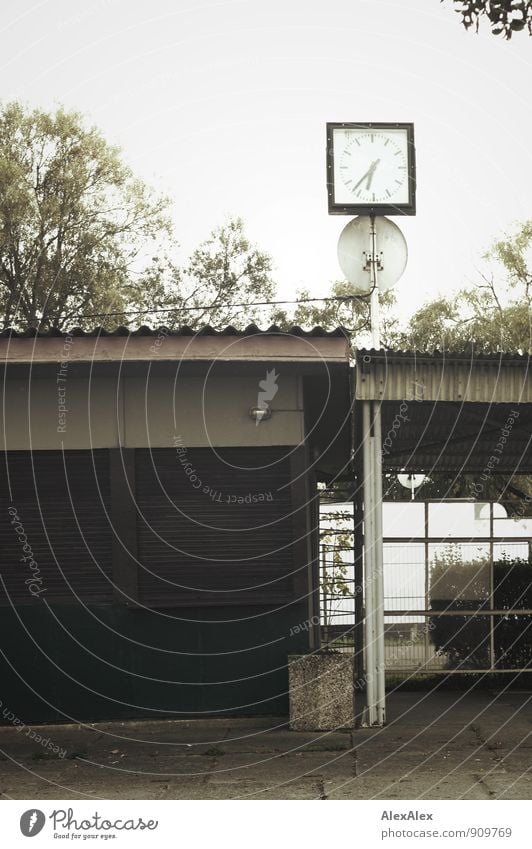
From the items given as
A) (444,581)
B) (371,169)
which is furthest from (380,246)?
(444,581)

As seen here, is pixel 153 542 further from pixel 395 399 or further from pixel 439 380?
pixel 439 380

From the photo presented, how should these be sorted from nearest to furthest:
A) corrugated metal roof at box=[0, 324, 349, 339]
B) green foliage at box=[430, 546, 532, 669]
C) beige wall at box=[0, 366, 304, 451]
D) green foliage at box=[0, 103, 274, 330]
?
corrugated metal roof at box=[0, 324, 349, 339]
beige wall at box=[0, 366, 304, 451]
green foliage at box=[430, 546, 532, 669]
green foliage at box=[0, 103, 274, 330]

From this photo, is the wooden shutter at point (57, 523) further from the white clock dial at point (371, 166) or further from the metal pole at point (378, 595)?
the white clock dial at point (371, 166)

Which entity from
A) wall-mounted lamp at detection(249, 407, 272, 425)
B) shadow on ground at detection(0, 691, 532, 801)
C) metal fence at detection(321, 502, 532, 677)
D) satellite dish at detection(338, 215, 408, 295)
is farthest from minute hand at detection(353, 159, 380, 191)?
shadow on ground at detection(0, 691, 532, 801)

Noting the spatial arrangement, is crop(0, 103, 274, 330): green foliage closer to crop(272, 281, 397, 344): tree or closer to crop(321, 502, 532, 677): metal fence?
crop(272, 281, 397, 344): tree

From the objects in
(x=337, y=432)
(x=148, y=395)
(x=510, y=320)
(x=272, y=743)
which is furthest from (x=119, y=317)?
(x=272, y=743)

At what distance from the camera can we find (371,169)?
1250 cm

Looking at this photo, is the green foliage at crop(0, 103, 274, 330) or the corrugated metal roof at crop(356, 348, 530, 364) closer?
the corrugated metal roof at crop(356, 348, 530, 364)

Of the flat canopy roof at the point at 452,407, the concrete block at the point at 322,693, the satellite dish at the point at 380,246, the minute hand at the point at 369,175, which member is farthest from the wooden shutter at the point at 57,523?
the minute hand at the point at 369,175

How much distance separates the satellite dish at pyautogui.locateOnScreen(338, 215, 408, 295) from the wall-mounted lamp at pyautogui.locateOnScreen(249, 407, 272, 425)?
6.32 feet

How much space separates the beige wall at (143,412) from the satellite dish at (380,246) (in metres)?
1.71

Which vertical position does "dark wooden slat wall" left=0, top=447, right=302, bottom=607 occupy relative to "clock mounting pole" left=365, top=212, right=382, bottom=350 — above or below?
below

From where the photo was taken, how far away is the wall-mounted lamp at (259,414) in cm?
1123

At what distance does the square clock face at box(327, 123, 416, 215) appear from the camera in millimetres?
12234
